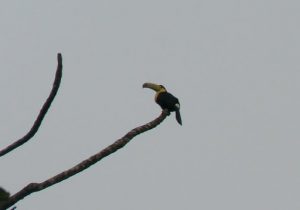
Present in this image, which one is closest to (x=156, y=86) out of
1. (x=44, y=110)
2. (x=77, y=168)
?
(x=77, y=168)

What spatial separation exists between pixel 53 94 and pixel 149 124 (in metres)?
1.74

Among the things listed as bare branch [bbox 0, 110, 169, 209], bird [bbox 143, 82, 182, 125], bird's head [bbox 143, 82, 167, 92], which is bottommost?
bare branch [bbox 0, 110, 169, 209]

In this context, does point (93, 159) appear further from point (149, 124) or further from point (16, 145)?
point (149, 124)

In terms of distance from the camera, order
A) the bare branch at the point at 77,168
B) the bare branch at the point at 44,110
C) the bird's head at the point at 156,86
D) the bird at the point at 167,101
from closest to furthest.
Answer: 1. the bare branch at the point at 77,168
2. the bare branch at the point at 44,110
3. the bird at the point at 167,101
4. the bird's head at the point at 156,86

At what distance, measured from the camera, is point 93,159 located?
384 cm

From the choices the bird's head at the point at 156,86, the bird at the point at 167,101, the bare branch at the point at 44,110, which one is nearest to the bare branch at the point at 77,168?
the bare branch at the point at 44,110

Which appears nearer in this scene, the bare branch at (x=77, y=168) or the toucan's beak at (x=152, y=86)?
the bare branch at (x=77, y=168)

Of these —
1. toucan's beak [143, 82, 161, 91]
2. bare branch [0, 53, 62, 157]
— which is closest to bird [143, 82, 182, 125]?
toucan's beak [143, 82, 161, 91]

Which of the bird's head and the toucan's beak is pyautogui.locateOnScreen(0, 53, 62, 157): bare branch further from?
the toucan's beak

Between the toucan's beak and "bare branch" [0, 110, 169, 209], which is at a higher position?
the toucan's beak

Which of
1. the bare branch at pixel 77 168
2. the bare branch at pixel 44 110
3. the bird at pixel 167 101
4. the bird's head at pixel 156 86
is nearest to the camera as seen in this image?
the bare branch at pixel 77 168

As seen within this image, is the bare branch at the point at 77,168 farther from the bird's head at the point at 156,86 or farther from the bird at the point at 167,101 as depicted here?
the bird's head at the point at 156,86

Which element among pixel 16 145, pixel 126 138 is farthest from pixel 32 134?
pixel 126 138

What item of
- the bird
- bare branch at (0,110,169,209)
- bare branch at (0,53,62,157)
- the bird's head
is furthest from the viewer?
the bird's head
